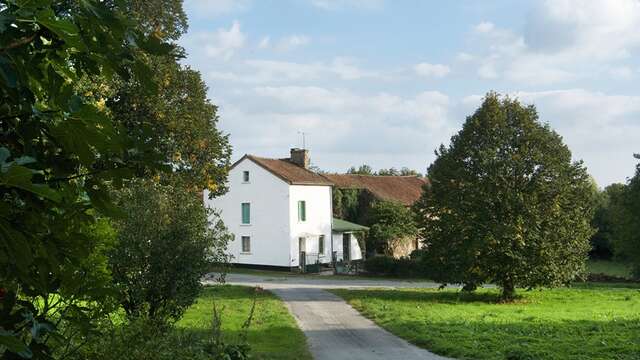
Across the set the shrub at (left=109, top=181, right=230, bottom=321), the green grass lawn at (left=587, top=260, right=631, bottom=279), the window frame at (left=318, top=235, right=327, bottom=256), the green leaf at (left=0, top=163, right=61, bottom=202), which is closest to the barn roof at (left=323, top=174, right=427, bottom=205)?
the window frame at (left=318, top=235, right=327, bottom=256)

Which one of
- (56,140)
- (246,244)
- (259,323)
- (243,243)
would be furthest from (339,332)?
(243,243)

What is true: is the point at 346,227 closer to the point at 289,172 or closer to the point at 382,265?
the point at 289,172

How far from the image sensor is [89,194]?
234 cm

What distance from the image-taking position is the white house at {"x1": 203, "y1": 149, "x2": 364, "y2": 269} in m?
50.3

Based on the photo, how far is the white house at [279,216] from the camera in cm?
5031

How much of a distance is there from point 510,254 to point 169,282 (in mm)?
15912

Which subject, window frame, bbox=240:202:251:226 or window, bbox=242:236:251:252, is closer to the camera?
window frame, bbox=240:202:251:226

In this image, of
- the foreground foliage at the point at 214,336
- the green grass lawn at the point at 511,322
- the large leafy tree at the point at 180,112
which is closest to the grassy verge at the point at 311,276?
the green grass lawn at the point at 511,322

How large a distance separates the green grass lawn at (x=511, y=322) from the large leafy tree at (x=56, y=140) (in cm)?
1262

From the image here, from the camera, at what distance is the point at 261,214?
51344 mm

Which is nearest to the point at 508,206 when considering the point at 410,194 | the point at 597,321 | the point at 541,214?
the point at 541,214

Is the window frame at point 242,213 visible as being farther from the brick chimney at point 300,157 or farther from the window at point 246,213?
the brick chimney at point 300,157

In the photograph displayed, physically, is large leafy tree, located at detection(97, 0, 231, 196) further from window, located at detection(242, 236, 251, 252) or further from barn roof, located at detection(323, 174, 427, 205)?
barn roof, located at detection(323, 174, 427, 205)

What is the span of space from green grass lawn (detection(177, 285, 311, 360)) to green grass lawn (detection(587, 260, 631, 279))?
91.1ft
